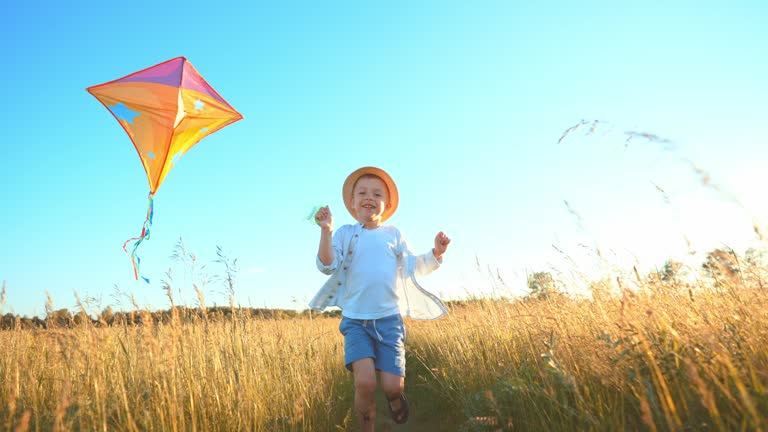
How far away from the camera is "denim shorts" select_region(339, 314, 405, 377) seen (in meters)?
3.46

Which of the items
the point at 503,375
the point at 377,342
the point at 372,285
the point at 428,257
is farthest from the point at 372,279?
the point at 503,375

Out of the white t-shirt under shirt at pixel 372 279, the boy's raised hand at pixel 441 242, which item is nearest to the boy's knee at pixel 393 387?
the white t-shirt under shirt at pixel 372 279

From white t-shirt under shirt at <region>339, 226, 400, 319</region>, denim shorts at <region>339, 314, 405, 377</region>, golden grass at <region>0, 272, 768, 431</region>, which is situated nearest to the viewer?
golden grass at <region>0, 272, 768, 431</region>

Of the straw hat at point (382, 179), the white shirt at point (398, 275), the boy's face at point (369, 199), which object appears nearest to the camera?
the white shirt at point (398, 275)

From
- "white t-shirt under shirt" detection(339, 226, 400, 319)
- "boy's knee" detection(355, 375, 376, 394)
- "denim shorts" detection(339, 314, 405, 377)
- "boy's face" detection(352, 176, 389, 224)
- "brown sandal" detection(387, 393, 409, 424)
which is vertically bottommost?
"brown sandal" detection(387, 393, 409, 424)

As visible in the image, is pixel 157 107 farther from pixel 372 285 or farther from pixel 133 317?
pixel 372 285

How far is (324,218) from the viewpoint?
11.7ft

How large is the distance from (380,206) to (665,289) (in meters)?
2.40

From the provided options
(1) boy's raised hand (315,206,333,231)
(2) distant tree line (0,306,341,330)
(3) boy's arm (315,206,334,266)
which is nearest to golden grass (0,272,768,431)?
(2) distant tree line (0,306,341,330)

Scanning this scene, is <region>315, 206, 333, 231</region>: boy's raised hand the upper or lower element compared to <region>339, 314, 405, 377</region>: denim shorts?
upper

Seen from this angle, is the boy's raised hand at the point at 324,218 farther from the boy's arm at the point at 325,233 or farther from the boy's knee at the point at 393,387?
the boy's knee at the point at 393,387

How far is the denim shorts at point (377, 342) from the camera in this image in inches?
136

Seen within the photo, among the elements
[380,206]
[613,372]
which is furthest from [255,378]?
[613,372]

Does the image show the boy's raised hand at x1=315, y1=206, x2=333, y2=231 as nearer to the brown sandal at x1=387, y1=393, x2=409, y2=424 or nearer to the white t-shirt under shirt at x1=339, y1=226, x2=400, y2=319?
the white t-shirt under shirt at x1=339, y1=226, x2=400, y2=319
